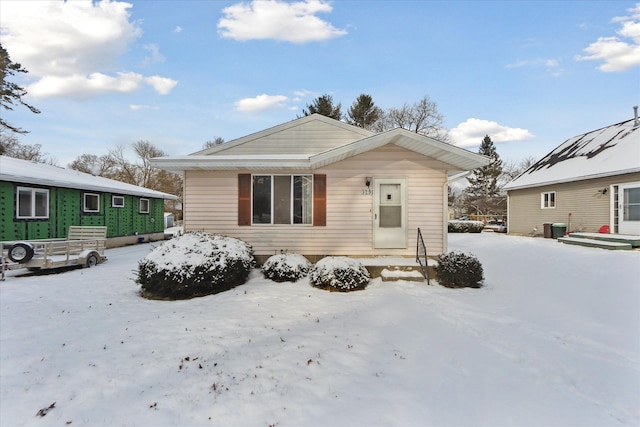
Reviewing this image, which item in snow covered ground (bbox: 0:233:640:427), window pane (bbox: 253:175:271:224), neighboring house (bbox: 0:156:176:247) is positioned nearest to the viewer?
snow covered ground (bbox: 0:233:640:427)

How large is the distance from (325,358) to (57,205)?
13.3 metres

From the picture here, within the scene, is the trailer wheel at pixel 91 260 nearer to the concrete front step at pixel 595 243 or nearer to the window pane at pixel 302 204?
the window pane at pixel 302 204

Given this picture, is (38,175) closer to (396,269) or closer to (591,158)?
(396,269)

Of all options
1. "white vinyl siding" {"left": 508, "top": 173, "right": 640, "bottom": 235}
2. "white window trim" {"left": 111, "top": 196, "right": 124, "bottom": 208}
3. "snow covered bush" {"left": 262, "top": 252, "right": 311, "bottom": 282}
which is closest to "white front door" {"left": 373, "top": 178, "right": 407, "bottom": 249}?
"snow covered bush" {"left": 262, "top": 252, "right": 311, "bottom": 282}

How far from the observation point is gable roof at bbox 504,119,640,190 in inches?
501

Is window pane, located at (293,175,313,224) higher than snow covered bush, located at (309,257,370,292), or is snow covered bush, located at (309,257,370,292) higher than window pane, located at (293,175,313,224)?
window pane, located at (293,175,313,224)

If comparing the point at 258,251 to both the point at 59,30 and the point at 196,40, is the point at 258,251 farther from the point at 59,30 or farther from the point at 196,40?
the point at 59,30

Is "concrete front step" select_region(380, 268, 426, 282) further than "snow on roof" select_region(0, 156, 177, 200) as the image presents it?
No

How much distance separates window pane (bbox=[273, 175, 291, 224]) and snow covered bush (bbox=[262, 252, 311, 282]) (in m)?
1.37

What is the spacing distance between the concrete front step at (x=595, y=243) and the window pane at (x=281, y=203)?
11.4m

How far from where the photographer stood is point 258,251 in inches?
336

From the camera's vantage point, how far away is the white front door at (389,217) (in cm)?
848

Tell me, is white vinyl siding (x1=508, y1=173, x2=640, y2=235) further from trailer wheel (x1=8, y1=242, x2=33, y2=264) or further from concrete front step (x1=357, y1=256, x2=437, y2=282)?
trailer wheel (x1=8, y1=242, x2=33, y2=264)

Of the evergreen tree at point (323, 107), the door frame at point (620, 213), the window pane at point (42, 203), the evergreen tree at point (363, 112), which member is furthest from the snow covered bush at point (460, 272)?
the evergreen tree at point (363, 112)
